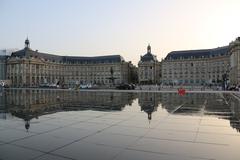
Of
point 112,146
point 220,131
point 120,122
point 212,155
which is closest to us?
point 212,155

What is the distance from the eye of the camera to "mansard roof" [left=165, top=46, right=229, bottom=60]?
153 m

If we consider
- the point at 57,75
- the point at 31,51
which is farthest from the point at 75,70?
the point at 31,51

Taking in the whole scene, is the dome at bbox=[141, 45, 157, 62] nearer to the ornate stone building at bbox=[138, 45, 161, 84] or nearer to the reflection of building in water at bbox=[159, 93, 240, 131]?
the ornate stone building at bbox=[138, 45, 161, 84]

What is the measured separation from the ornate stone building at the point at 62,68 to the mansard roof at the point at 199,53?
35158mm

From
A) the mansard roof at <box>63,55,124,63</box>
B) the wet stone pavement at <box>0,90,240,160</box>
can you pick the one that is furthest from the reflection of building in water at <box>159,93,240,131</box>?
the mansard roof at <box>63,55,124,63</box>

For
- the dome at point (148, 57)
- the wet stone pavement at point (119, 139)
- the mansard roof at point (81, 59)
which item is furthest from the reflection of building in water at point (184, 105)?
the dome at point (148, 57)

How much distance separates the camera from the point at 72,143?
319 inches

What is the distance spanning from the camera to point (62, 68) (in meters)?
179

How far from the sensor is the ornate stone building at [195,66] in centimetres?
15300

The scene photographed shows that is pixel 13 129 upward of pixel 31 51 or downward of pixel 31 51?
downward

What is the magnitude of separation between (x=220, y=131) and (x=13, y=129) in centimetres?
778

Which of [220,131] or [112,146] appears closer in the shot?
[112,146]

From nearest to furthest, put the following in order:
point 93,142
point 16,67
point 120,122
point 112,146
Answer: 1. point 112,146
2. point 93,142
3. point 120,122
4. point 16,67

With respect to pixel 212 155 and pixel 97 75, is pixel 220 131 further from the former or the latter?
pixel 97 75
